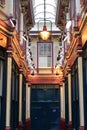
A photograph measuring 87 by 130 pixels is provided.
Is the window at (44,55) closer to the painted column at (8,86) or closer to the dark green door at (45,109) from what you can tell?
the dark green door at (45,109)

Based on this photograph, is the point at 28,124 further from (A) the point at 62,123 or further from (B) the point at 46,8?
(B) the point at 46,8

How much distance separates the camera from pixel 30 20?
2448cm

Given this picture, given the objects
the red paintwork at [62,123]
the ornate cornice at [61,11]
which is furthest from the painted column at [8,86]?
the red paintwork at [62,123]

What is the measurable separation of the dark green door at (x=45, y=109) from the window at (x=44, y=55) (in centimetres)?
211

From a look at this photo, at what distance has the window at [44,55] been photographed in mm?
28312

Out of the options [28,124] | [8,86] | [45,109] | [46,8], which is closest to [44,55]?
[46,8]

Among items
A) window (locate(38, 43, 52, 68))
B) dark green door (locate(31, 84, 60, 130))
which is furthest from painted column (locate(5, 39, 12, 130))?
window (locate(38, 43, 52, 68))

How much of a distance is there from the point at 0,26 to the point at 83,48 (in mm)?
3149

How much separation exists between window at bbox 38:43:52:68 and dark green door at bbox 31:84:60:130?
2112 mm

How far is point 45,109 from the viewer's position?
27.3m

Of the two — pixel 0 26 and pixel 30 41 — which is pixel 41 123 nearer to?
pixel 30 41

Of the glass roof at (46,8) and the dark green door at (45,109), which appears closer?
the dark green door at (45,109)

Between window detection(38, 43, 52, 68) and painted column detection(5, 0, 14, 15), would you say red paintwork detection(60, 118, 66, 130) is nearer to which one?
window detection(38, 43, 52, 68)

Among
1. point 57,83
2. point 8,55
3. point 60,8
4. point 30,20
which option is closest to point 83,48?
point 8,55
